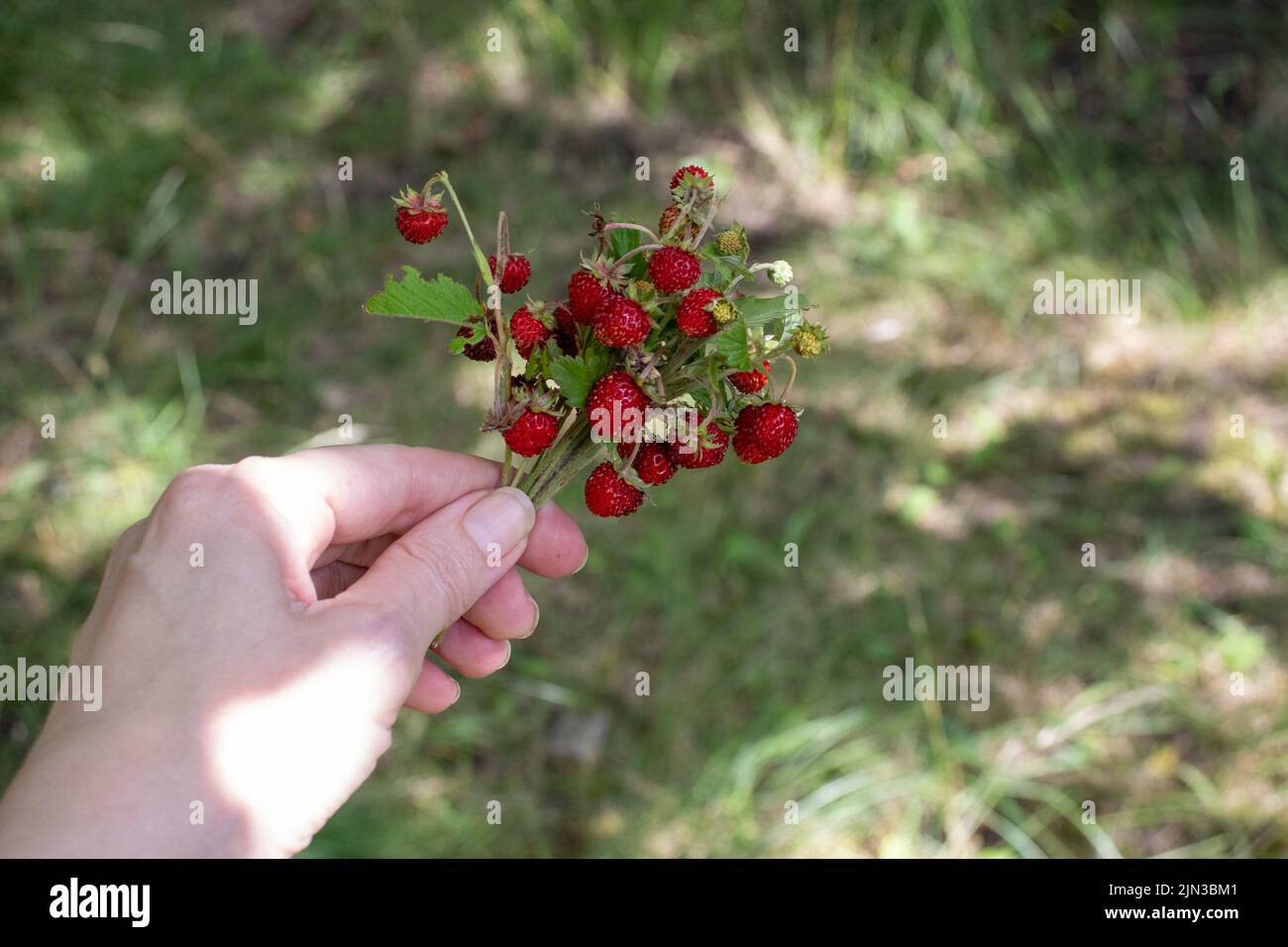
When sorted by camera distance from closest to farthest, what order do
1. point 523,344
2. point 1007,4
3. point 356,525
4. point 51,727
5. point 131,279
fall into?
point 51,727 < point 523,344 < point 356,525 < point 131,279 < point 1007,4

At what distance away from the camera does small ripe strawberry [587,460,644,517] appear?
141 cm

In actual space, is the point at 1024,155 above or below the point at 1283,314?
above

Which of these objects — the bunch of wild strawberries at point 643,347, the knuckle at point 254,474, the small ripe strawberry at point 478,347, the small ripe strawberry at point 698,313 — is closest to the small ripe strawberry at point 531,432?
the bunch of wild strawberries at point 643,347

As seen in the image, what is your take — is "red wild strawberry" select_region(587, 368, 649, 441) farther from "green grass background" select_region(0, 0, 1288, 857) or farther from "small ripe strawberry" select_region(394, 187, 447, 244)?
"green grass background" select_region(0, 0, 1288, 857)

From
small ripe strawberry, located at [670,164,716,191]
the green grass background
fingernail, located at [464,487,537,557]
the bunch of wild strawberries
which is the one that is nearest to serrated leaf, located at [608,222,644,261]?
the bunch of wild strawberries

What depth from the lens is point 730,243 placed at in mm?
1363

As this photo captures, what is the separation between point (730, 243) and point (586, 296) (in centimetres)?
19

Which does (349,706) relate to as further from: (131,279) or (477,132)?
(477,132)

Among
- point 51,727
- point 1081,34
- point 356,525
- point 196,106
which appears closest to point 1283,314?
point 1081,34

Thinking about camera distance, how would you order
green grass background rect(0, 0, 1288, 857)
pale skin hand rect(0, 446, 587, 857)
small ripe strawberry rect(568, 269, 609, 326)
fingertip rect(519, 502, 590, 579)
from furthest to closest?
green grass background rect(0, 0, 1288, 857)
fingertip rect(519, 502, 590, 579)
small ripe strawberry rect(568, 269, 609, 326)
pale skin hand rect(0, 446, 587, 857)

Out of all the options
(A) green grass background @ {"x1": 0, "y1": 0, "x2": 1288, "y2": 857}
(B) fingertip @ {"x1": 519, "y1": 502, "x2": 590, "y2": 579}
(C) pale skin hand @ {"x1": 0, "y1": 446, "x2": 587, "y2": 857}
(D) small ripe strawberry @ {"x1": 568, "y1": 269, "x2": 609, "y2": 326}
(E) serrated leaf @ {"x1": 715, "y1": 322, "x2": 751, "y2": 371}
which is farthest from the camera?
(A) green grass background @ {"x1": 0, "y1": 0, "x2": 1288, "y2": 857}

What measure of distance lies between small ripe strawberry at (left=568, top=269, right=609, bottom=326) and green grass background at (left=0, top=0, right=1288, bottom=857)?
1327 millimetres

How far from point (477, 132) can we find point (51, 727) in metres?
2.89

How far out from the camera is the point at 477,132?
3752 mm
